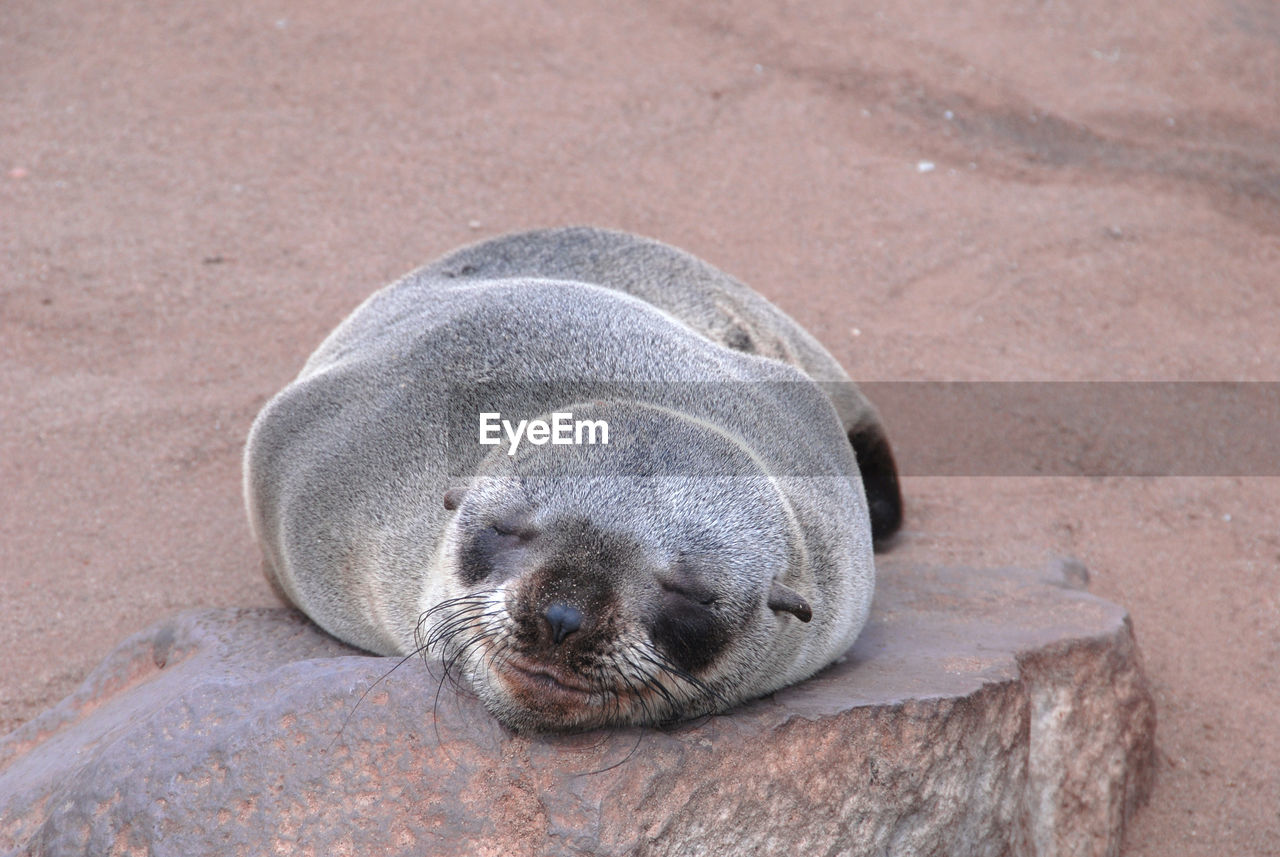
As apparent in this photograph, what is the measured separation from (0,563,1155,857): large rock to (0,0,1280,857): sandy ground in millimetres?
1121

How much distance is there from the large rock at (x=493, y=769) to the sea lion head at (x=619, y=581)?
137 mm

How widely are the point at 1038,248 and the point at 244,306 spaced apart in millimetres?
5077

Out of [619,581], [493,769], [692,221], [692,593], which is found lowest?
[692,221]

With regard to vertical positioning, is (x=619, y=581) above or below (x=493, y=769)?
above

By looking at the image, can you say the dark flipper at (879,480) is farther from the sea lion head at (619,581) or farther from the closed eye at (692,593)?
the closed eye at (692,593)

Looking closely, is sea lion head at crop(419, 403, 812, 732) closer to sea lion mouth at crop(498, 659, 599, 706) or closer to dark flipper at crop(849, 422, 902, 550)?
sea lion mouth at crop(498, 659, 599, 706)

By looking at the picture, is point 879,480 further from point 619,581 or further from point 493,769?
point 493,769

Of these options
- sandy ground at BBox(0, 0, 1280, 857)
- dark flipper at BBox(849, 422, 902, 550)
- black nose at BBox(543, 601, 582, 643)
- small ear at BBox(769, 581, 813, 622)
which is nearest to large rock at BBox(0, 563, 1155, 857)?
small ear at BBox(769, 581, 813, 622)

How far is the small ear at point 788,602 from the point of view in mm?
3305

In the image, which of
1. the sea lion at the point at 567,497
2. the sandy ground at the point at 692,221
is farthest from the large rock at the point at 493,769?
the sandy ground at the point at 692,221

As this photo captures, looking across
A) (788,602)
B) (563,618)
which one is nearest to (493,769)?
(563,618)

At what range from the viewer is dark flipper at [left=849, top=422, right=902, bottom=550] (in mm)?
5555

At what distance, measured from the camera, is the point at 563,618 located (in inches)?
112

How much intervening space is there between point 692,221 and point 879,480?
10.5ft
